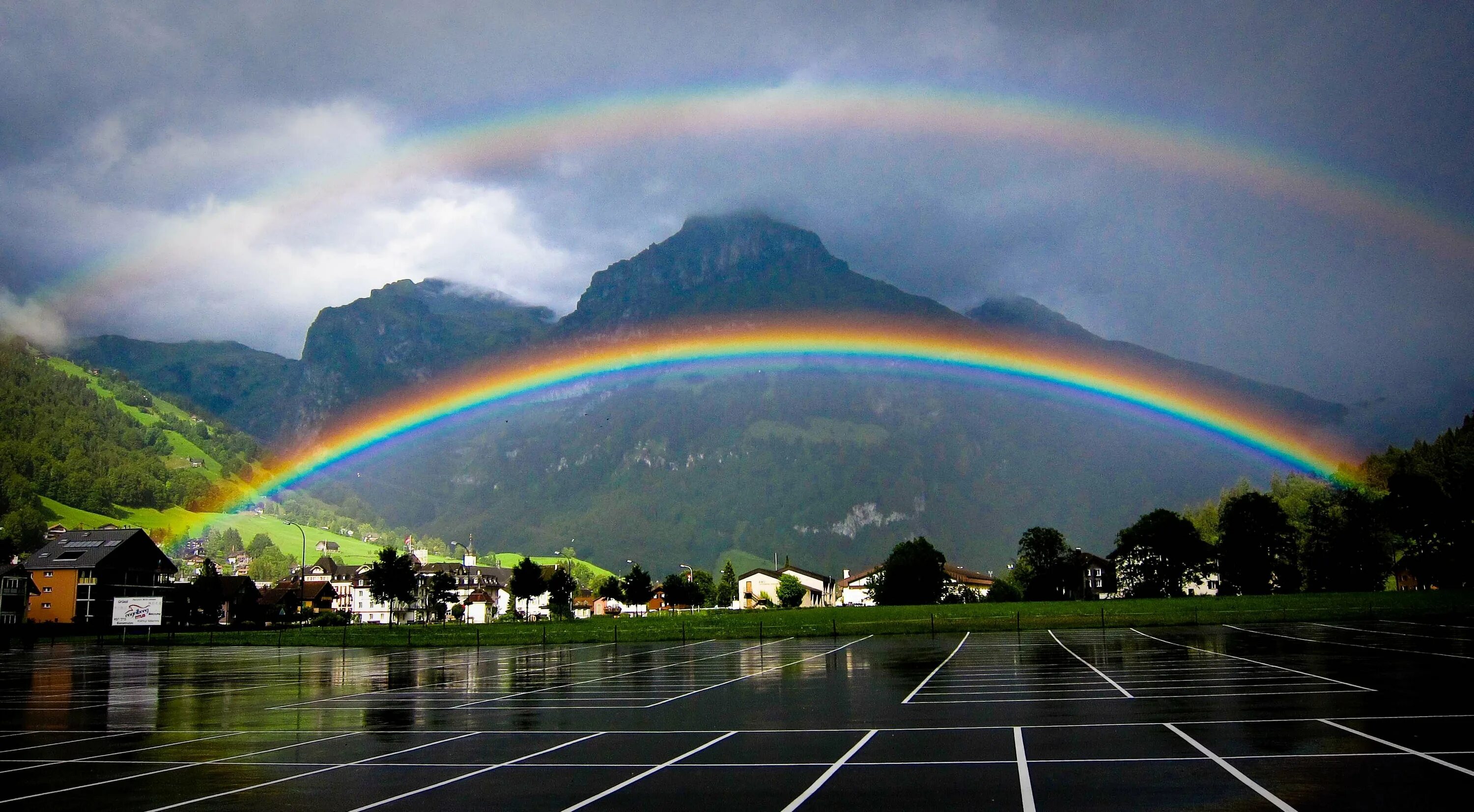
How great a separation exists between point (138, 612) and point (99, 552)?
6992cm

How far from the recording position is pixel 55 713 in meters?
27.4

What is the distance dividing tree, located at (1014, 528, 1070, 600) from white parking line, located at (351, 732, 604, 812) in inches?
5655

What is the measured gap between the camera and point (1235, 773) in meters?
14.5

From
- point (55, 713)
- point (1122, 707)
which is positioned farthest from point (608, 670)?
point (1122, 707)

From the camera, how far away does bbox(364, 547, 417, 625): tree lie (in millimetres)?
115688

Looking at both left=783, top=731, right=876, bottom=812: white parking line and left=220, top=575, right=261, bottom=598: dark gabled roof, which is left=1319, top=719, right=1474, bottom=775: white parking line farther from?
left=220, top=575, right=261, bottom=598: dark gabled roof

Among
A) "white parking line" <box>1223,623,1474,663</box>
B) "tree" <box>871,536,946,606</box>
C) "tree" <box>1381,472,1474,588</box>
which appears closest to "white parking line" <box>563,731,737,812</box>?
"white parking line" <box>1223,623,1474,663</box>

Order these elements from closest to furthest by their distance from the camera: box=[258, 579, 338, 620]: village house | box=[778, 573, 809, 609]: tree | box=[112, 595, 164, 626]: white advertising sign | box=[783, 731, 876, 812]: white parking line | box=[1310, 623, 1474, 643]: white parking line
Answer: box=[783, 731, 876, 812]: white parking line, box=[1310, 623, 1474, 643]: white parking line, box=[112, 595, 164, 626]: white advertising sign, box=[258, 579, 338, 620]: village house, box=[778, 573, 809, 609]: tree

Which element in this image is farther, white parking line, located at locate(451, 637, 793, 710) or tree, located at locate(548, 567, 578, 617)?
tree, located at locate(548, 567, 578, 617)

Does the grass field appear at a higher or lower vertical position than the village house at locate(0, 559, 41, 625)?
lower

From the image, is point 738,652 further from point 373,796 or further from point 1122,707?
point 373,796

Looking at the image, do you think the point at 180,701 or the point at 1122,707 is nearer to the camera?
the point at 1122,707

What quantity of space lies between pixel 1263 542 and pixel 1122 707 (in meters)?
128

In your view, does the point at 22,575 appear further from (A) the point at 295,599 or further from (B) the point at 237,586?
(A) the point at 295,599
